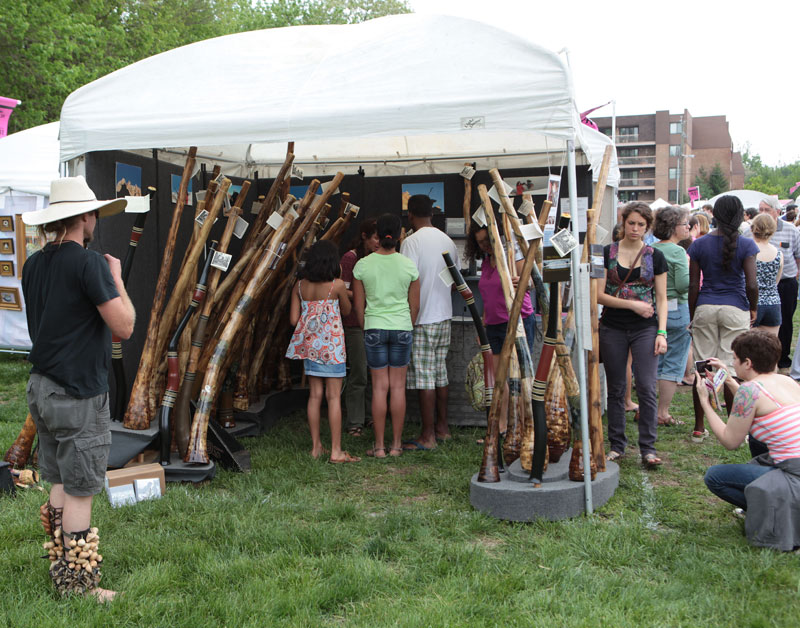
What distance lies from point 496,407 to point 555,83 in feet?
6.00

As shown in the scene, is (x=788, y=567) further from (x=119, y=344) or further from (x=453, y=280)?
(x=119, y=344)

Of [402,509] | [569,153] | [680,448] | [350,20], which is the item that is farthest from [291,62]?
[350,20]

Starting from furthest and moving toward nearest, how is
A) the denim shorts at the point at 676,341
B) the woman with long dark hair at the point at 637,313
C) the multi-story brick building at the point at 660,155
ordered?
1. the multi-story brick building at the point at 660,155
2. the denim shorts at the point at 676,341
3. the woman with long dark hair at the point at 637,313

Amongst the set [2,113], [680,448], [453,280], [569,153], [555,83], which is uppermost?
[2,113]

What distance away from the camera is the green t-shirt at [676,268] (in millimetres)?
5617

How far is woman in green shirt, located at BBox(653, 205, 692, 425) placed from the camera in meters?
5.51

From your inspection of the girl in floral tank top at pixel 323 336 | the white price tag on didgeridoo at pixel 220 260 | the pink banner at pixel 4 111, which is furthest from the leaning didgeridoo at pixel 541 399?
the pink banner at pixel 4 111

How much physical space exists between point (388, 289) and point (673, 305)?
90.0 inches

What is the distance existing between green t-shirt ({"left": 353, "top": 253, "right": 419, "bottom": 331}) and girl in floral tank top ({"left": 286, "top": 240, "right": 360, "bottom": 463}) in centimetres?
23

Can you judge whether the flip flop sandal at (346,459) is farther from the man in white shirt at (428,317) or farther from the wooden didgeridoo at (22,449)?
the wooden didgeridoo at (22,449)

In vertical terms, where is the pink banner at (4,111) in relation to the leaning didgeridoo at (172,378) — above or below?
above

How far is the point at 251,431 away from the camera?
610cm

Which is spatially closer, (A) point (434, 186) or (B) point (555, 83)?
(B) point (555, 83)

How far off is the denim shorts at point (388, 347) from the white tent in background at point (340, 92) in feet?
4.74
